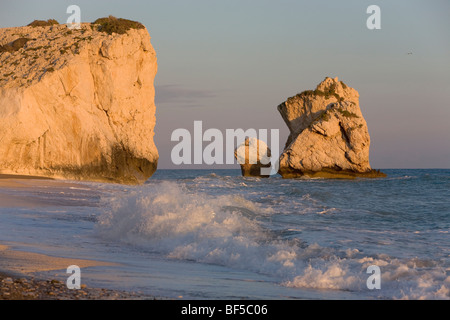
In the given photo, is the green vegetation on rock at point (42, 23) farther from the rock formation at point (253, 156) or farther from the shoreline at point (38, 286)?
the shoreline at point (38, 286)

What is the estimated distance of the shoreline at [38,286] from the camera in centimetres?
553

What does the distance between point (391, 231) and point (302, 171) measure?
138ft

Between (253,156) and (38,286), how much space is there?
197 ft

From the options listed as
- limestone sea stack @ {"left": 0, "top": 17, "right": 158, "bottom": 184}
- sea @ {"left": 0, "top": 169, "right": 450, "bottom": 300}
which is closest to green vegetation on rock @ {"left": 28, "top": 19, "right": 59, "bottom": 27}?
limestone sea stack @ {"left": 0, "top": 17, "right": 158, "bottom": 184}

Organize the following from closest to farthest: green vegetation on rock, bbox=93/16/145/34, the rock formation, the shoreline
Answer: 1. the shoreline
2. green vegetation on rock, bbox=93/16/145/34
3. the rock formation

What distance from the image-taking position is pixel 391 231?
13648 mm

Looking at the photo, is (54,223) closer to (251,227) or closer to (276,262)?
(251,227)

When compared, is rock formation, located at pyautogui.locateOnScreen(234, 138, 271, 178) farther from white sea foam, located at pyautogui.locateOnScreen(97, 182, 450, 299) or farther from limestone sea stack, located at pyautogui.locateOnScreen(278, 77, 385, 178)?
white sea foam, located at pyautogui.locateOnScreen(97, 182, 450, 299)

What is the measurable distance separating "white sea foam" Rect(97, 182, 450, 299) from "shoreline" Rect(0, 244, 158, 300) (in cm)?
255

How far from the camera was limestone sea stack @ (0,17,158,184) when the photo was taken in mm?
34219

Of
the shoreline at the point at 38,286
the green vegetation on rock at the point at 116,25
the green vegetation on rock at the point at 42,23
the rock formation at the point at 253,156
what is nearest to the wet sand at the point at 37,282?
the shoreline at the point at 38,286

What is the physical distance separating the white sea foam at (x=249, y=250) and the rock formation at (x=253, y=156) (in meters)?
49.8
